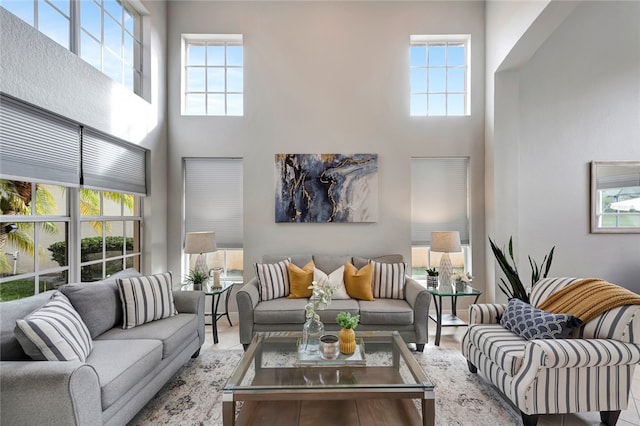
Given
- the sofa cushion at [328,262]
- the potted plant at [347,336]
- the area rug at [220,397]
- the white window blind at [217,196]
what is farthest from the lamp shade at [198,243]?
the potted plant at [347,336]

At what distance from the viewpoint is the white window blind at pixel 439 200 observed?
14.2 feet

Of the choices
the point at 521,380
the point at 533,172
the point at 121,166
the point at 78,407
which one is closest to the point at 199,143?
the point at 121,166

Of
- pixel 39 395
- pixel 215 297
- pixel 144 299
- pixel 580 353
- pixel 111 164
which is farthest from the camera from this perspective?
pixel 215 297

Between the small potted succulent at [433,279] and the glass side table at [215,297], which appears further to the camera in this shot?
the small potted succulent at [433,279]

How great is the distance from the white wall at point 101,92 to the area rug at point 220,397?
5.78 feet

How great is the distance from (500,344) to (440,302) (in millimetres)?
1227

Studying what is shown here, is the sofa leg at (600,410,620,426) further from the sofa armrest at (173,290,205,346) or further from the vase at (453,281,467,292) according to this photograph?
the sofa armrest at (173,290,205,346)

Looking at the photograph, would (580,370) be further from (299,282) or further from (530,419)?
(299,282)

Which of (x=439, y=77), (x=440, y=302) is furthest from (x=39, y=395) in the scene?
(x=439, y=77)

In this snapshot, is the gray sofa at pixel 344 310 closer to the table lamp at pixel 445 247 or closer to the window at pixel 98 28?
the table lamp at pixel 445 247

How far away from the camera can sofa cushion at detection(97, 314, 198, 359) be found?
2369mm

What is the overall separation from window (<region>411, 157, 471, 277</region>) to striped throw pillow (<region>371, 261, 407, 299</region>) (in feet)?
2.76

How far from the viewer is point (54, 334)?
1.74m

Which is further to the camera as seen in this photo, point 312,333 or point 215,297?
point 215,297
